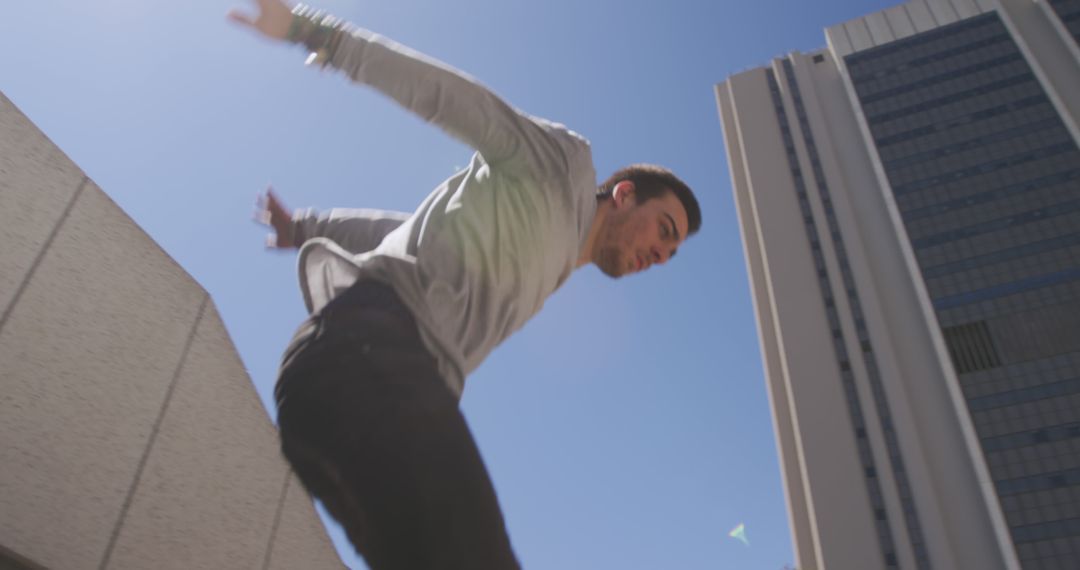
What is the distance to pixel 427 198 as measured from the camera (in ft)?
4.09

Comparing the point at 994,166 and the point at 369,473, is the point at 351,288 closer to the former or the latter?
the point at 369,473

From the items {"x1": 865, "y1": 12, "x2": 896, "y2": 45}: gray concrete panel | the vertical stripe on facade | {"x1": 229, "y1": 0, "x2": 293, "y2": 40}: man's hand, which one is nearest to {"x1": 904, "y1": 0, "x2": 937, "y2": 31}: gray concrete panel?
{"x1": 865, "y1": 12, "x2": 896, "y2": 45}: gray concrete panel

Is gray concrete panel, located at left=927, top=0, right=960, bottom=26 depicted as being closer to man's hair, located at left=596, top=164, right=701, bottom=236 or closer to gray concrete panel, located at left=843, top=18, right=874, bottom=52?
gray concrete panel, located at left=843, top=18, right=874, bottom=52

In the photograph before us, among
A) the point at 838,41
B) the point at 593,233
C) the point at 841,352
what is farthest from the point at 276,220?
the point at 838,41

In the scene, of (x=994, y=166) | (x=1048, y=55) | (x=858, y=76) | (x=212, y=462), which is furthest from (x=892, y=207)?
(x=212, y=462)

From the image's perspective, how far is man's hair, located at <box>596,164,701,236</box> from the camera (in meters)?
1.48

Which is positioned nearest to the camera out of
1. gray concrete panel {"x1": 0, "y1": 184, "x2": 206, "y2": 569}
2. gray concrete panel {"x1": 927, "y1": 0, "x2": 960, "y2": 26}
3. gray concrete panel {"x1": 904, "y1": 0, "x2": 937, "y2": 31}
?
gray concrete panel {"x1": 0, "y1": 184, "x2": 206, "y2": 569}

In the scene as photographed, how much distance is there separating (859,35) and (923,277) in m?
26.4

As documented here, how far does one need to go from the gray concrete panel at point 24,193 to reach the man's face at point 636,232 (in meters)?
1.76

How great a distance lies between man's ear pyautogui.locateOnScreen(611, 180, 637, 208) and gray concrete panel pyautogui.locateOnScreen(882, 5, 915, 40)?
236 feet

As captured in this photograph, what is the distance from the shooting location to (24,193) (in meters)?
1.99

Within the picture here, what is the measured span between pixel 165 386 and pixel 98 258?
1.58ft

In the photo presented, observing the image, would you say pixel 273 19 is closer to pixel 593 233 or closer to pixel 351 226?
pixel 351 226

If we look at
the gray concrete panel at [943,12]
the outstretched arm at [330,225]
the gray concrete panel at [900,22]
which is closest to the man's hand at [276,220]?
the outstretched arm at [330,225]
